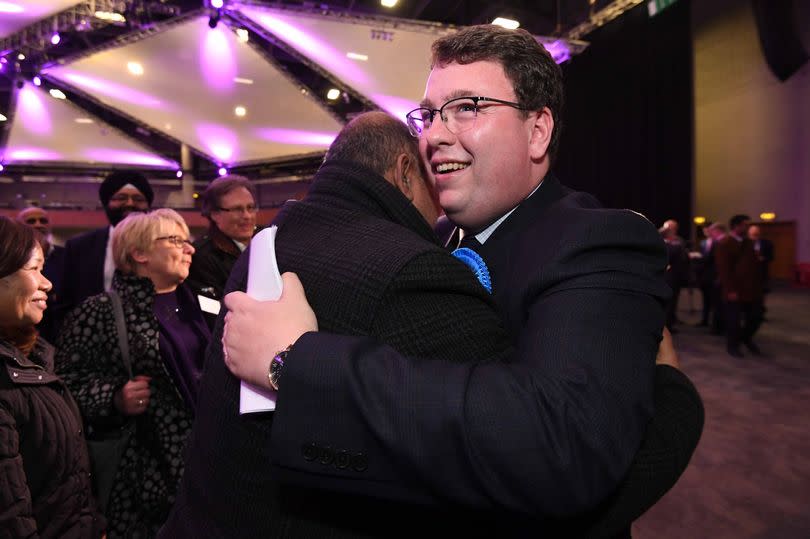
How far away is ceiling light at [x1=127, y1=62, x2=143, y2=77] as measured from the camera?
10.8 m

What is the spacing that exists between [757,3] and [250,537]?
15.3 metres

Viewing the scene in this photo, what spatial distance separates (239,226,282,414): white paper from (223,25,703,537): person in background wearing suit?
0.09ft

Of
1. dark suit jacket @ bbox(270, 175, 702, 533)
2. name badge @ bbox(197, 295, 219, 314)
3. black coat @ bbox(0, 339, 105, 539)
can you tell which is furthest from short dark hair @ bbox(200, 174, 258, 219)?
dark suit jacket @ bbox(270, 175, 702, 533)

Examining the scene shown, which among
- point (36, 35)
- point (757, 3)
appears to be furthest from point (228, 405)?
point (757, 3)

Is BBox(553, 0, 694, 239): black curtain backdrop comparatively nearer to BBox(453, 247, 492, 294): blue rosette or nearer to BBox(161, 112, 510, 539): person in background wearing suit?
BBox(453, 247, 492, 294): blue rosette

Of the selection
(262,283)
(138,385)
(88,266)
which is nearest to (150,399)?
(138,385)

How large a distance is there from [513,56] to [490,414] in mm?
820

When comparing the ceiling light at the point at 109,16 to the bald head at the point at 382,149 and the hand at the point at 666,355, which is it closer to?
the bald head at the point at 382,149

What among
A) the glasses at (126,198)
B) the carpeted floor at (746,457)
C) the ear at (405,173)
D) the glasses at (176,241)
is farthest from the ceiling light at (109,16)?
the carpeted floor at (746,457)

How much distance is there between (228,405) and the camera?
3.12 feet

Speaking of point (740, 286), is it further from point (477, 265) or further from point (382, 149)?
point (382, 149)

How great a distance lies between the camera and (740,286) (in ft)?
21.7

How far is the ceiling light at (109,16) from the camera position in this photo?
7824 mm

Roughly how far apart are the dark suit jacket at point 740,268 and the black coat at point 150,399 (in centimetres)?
653
